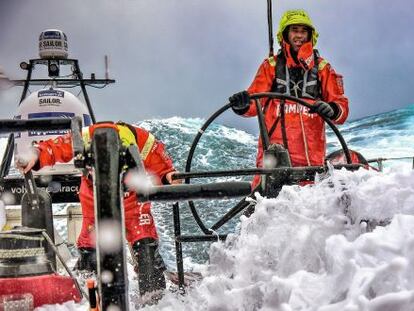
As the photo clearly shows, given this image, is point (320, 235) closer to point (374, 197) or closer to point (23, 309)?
point (374, 197)

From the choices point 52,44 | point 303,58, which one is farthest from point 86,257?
point 52,44

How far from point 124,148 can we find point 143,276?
322cm

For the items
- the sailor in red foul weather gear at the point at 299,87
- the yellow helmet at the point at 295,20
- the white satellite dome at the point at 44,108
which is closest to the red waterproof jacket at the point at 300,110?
the sailor in red foul weather gear at the point at 299,87

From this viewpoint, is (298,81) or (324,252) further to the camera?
(298,81)

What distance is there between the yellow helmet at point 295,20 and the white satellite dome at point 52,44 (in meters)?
5.71

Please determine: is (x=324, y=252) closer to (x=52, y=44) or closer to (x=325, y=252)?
(x=325, y=252)

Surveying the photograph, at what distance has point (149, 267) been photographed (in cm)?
441

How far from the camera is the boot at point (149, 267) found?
4.34 meters

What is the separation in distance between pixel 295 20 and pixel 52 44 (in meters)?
5.97

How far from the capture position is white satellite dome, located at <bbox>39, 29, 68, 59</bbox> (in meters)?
10.0

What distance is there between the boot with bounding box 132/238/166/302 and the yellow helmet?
6.56ft

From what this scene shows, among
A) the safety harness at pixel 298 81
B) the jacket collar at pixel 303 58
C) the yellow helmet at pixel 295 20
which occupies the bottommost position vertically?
the safety harness at pixel 298 81

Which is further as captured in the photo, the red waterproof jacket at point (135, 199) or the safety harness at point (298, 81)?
the safety harness at point (298, 81)

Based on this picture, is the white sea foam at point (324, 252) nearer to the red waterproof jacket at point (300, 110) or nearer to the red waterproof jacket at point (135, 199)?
the red waterproof jacket at point (135, 199)
